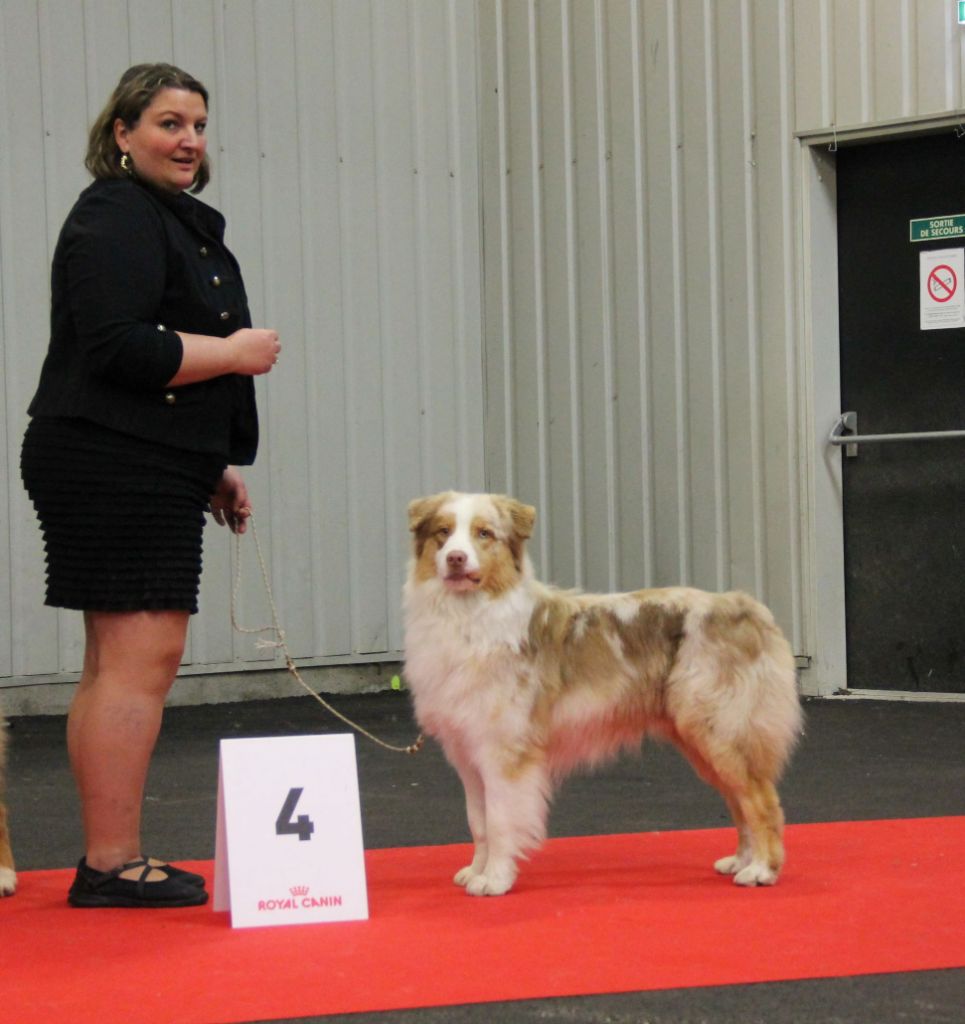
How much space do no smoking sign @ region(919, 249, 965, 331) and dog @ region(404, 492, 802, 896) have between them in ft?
11.0

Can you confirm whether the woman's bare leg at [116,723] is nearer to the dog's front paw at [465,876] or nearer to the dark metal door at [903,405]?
the dog's front paw at [465,876]

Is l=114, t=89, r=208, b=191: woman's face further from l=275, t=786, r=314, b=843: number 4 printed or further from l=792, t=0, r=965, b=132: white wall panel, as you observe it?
l=792, t=0, r=965, b=132: white wall panel

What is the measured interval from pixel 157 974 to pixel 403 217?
5092mm

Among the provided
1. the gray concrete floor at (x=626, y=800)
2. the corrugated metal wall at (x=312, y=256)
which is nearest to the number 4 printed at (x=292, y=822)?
the gray concrete floor at (x=626, y=800)

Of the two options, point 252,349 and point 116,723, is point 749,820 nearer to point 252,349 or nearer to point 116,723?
point 116,723

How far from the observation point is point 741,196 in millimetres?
6590

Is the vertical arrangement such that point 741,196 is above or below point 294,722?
above

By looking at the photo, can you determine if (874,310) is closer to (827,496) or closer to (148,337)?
(827,496)

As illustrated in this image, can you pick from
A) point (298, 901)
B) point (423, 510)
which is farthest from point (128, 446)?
point (298, 901)

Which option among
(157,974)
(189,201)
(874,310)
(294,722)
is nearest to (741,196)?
(874,310)

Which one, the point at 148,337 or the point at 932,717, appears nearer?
the point at 148,337

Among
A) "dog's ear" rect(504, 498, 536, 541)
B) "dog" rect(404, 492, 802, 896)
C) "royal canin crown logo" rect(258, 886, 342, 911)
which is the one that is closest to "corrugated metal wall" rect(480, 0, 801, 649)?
"dog" rect(404, 492, 802, 896)

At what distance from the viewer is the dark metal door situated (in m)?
6.25

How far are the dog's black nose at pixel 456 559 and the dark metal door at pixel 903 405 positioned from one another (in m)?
3.68
